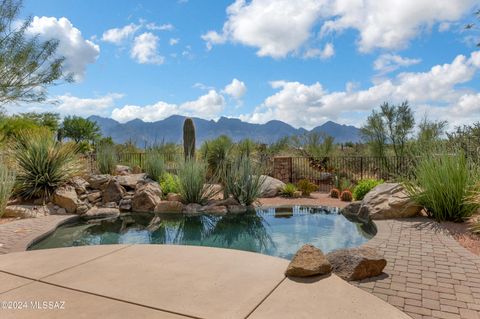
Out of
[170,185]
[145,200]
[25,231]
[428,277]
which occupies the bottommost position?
[428,277]

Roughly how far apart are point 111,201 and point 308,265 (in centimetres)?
866

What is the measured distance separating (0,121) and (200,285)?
50.2 feet

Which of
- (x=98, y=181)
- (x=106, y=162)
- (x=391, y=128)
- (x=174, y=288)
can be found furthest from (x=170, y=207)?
(x=391, y=128)

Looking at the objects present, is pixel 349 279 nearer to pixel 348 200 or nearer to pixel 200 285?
→ pixel 200 285

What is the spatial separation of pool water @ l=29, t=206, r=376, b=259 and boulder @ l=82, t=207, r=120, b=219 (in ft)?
1.24

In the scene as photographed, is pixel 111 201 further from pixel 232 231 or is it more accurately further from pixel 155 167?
pixel 232 231

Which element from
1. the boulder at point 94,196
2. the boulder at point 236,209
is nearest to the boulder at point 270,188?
the boulder at point 236,209

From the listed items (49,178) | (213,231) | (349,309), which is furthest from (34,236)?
(349,309)

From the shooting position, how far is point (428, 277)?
152 inches

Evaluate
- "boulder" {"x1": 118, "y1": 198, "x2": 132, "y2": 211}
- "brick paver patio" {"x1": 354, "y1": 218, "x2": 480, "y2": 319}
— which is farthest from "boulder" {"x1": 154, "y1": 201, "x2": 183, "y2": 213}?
"brick paver patio" {"x1": 354, "y1": 218, "x2": 480, "y2": 319}

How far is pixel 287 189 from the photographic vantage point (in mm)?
12914

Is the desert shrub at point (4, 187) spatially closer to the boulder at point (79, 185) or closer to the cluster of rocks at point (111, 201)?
the cluster of rocks at point (111, 201)

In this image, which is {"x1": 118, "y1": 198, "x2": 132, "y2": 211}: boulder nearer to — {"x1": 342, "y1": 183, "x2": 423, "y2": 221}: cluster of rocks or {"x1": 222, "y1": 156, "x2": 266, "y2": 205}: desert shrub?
{"x1": 222, "y1": 156, "x2": 266, "y2": 205}: desert shrub

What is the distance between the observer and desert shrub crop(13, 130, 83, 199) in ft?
31.7
